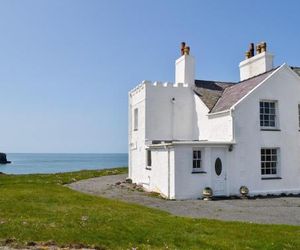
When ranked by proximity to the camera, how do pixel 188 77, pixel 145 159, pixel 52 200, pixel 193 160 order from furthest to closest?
1. pixel 188 77
2. pixel 145 159
3. pixel 193 160
4. pixel 52 200

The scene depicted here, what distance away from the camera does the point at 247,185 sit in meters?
23.3

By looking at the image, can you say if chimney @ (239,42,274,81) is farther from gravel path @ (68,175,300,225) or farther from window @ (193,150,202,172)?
gravel path @ (68,175,300,225)

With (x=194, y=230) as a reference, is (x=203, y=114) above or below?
above

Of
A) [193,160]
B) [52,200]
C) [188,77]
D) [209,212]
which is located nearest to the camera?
[209,212]

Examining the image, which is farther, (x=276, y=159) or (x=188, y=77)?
(x=188, y=77)

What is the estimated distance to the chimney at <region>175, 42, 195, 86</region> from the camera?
29.2 meters

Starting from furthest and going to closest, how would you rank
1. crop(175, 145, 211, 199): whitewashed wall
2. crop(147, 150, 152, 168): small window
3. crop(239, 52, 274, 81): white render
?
crop(239, 52, 274, 81): white render
crop(147, 150, 152, 168): small window
crop(175, 145, 211, 199): whitewashed wall

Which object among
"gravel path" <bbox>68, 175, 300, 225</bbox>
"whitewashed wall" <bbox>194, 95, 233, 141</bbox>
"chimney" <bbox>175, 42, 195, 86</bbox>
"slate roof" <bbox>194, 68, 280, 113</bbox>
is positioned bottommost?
"gravel path" <bbox>68, 175, 300, 225</bbox>

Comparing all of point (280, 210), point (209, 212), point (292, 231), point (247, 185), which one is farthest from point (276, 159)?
point (292, 231)

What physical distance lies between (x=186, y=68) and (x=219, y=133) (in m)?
7.02

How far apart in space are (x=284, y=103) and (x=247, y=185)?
6047 mm

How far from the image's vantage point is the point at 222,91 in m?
29.3

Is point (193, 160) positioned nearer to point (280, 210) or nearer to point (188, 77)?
point (280, 210)

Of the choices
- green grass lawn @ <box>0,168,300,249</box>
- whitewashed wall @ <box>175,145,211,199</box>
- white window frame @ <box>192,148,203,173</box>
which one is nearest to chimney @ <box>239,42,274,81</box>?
white window frame @ <box>192,148,203,173</box>
